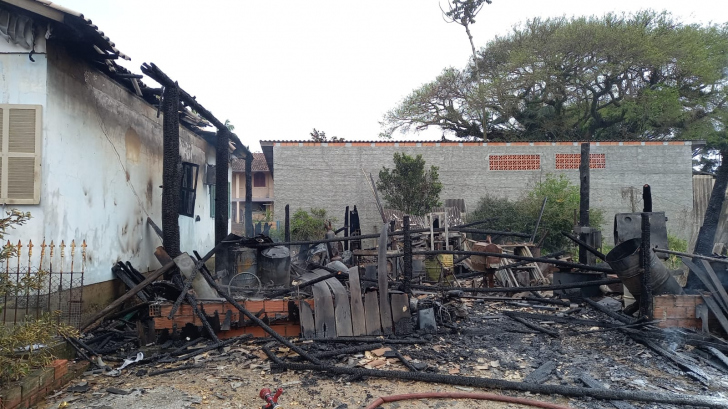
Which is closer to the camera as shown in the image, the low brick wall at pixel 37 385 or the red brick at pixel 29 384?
the low brick wall at pixel 37 385

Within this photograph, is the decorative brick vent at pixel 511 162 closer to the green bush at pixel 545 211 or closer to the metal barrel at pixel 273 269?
the green bush at pixel 545 211

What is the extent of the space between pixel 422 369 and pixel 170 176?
5.39 m

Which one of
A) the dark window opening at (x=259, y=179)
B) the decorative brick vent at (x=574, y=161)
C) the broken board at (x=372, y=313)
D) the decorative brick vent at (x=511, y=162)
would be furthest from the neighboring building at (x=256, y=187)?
the broken board at (x=372, y=313)

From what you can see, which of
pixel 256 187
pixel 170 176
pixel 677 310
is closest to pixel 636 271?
pixel 677 310

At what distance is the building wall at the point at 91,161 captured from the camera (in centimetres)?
664

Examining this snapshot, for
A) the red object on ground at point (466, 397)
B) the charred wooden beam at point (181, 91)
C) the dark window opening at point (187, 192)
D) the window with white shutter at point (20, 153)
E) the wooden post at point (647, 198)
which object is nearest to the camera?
the red object on ground at point (466, 397)

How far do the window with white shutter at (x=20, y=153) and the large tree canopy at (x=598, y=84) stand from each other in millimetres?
22881

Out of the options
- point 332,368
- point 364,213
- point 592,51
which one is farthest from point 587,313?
point 592,51

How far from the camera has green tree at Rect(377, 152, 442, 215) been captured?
18.9 m

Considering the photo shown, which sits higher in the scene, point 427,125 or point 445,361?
point 427,125

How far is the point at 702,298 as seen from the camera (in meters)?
6.50

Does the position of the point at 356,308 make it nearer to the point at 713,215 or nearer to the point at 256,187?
the point at 713,215

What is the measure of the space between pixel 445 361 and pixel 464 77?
83.9ft

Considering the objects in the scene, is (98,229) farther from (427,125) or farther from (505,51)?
(505,51)
